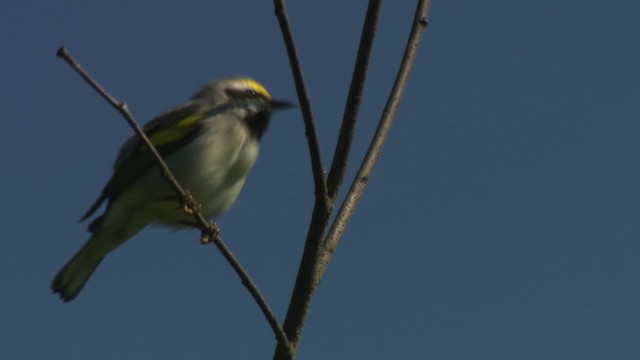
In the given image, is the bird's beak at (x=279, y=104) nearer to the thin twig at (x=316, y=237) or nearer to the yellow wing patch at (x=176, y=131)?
the yellow wing patch at (x=176, y=131)

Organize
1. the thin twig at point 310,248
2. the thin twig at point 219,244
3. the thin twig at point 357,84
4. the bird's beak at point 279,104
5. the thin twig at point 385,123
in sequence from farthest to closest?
1. the bird's beak at point 279,104
2. the thin twig at point 385,123
3. the thin twig at point 357,84
4. the thin twig at point 310,248
5. the thin twig at point 219,244

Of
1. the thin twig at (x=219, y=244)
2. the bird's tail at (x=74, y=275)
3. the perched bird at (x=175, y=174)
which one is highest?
the thin twig at (x=219, y=244)

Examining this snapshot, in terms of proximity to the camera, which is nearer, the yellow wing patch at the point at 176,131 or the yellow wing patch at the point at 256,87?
the yellow wing patch at the point at 176,131

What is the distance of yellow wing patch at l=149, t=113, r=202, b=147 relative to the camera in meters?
7.38

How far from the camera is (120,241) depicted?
7.57 meters

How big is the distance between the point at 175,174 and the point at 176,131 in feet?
1.45

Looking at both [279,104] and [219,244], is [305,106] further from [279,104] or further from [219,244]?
[279,104]

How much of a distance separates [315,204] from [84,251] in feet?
15.1

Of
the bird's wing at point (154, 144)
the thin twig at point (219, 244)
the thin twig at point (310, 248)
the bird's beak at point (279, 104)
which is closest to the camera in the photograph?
the thin twig at point (219, 244)

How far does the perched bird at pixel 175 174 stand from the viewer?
714 centimetres

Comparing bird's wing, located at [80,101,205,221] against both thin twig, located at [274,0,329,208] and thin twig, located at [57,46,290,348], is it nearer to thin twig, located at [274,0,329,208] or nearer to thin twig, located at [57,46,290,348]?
thin twig, located at [57,46,290,348]

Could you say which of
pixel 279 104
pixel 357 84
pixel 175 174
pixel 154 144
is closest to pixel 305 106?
pixel 357 84

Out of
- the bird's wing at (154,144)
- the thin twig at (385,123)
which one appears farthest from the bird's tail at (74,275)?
the thin twig at (385,123)

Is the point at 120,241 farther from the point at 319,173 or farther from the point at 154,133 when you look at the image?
the point at 319,173
